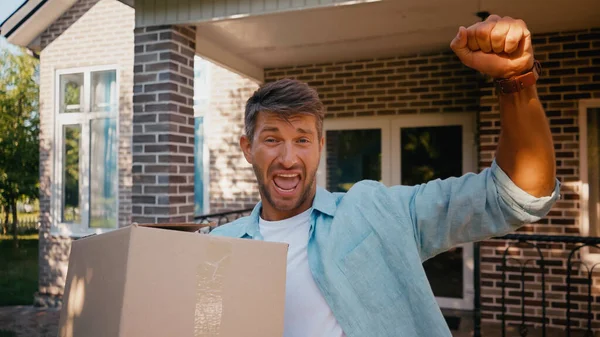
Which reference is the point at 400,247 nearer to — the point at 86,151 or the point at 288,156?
the point at 288,156

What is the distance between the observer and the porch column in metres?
3.81

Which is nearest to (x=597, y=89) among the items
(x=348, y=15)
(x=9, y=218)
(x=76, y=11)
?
(x=348, y=15)

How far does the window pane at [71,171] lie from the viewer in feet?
25.1

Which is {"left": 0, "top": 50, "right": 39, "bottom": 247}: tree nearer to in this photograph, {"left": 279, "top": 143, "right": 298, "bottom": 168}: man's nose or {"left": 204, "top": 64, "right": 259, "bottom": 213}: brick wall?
{"left": 204, "top": 64, "right": 259, "bottom": 213}: brick wall

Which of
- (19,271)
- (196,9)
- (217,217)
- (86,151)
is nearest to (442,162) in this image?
(217,217)

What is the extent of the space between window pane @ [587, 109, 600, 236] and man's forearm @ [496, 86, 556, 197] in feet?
13.6

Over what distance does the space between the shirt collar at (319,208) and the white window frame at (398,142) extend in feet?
13.4

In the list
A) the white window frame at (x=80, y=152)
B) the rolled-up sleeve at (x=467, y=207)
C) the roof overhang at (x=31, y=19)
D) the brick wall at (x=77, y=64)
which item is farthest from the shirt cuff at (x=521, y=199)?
the roof overhang at (x=31, y=19)

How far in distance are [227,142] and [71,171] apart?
287 cm

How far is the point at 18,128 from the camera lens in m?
10.8

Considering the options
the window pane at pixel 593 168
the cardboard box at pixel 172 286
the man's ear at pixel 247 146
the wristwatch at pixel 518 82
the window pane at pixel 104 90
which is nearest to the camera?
the cardboard box at pixel 172 286

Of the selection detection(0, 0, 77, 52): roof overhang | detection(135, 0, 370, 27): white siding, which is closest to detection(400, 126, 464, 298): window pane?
detection(135, 0, 370, 27): white siding

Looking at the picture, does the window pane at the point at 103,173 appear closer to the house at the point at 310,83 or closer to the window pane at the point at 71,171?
→ the house at the point at 310,83

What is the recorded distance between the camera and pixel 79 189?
300 inches
